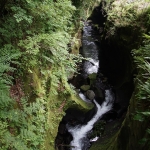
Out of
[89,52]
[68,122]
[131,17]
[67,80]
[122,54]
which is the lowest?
[68,122]

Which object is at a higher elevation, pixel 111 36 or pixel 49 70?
pixel 111 36

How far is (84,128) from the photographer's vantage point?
34.6 feet

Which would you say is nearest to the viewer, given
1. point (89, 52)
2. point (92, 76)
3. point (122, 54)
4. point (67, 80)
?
point (67, 80)

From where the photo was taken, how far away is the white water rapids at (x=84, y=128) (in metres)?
9.65

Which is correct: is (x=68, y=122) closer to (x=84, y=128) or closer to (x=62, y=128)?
(x=62, y=128)

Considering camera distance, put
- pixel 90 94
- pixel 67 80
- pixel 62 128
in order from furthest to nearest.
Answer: pixel 90 94, pixel 62 128, pixel 67 80

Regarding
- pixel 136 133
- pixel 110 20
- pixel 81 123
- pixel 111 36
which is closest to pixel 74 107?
pixel 81 123

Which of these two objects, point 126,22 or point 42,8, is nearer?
point 42,8

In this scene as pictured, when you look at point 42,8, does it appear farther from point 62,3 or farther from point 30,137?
point 30,137

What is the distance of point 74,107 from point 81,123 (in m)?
1.56

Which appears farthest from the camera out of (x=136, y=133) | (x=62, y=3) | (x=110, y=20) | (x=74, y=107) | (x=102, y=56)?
(x=102, y=56)

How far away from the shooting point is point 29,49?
5.50 meters

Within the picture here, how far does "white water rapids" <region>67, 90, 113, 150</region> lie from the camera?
380 inches

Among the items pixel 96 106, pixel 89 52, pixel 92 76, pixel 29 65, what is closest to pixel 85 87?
pixel 92 76
